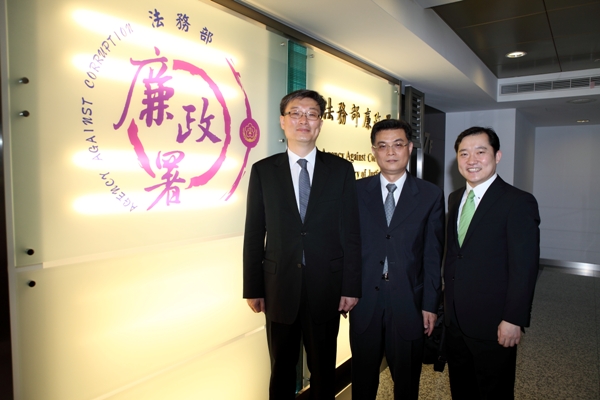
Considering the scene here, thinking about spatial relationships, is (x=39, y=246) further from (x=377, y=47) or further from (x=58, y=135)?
(x=377, y=47)

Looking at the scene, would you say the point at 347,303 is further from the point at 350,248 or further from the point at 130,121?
the point at 130,121

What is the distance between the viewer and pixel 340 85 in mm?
3281

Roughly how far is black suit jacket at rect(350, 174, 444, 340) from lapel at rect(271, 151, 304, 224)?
410mm

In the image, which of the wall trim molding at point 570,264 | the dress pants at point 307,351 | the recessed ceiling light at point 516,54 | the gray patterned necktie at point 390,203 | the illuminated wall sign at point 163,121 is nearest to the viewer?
the illuminated wall sign at point 163,121

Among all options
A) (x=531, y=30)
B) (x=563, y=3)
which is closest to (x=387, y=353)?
(x=563, y=3)

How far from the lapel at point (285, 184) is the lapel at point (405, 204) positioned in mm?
503

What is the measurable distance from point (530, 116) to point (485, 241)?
5716mm

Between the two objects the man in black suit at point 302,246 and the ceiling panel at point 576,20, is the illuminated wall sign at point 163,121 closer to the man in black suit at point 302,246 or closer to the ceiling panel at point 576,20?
the man in black suit at point 302,246

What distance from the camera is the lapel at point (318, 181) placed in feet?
6.37

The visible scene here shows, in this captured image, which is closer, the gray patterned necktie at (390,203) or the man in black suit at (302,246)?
the man in black suit at (302,246)

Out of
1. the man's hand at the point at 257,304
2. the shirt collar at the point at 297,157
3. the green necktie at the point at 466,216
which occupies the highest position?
the shirt collar at the point at 297,157

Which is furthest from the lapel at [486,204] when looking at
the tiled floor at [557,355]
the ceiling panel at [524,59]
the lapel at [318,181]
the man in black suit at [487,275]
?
the ceiling panel at [524,59]

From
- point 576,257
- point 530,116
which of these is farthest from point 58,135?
point 576,257

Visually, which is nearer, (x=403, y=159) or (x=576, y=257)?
(x=403, y=159)
